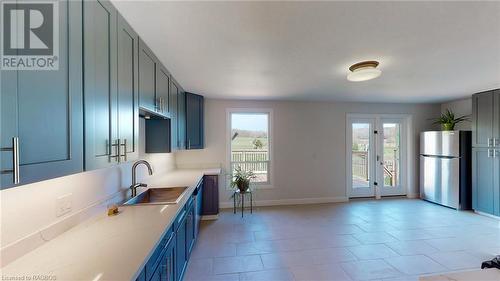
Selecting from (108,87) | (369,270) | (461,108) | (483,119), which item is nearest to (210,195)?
(369,270)

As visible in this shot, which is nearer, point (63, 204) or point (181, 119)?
point (63, 204)

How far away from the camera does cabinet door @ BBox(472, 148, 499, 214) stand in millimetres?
3869

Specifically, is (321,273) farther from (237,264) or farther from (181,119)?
(181,119)

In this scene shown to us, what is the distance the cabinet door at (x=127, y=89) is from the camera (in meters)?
1.45

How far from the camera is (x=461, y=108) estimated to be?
15.8ft

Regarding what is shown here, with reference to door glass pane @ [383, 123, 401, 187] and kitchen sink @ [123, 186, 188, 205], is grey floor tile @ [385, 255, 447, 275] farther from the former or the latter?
door glass pane @ [383, 123, 401, 187]

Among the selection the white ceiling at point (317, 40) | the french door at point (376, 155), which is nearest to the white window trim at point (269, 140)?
the white ceiling at point (317, 40)

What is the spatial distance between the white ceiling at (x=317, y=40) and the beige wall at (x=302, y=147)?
149 cm

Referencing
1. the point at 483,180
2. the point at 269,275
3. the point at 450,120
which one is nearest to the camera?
the point at 269,275

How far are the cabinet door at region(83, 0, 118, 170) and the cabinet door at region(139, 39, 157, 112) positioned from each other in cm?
47

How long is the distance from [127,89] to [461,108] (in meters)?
6.66

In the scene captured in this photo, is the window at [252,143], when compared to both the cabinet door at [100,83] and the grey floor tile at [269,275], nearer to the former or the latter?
the grey floor tile at [269,275]

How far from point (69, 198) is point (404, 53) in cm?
328

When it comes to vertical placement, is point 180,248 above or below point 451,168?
below
